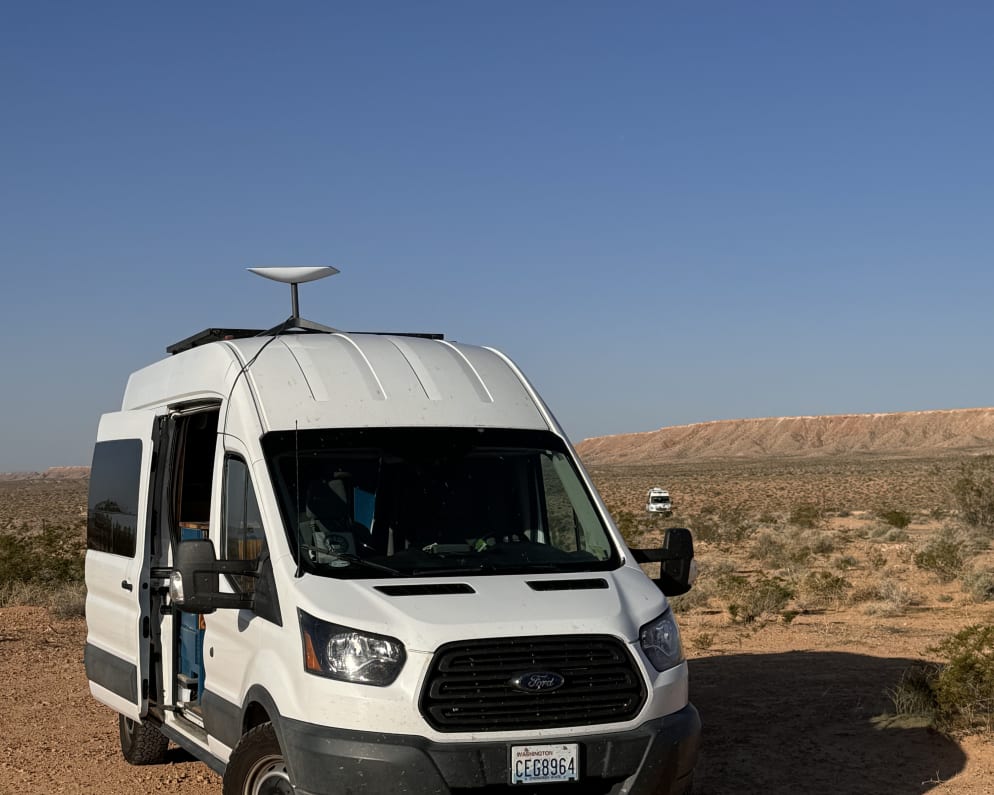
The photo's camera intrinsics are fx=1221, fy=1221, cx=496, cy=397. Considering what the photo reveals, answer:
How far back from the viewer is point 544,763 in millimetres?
5254

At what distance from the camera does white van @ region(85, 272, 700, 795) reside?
5230 millimetres

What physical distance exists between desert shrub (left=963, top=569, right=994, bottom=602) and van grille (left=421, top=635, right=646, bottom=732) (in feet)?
42.1

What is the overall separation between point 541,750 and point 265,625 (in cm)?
145

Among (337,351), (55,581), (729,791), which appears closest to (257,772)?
(337,351)

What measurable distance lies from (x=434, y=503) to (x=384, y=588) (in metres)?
0.93

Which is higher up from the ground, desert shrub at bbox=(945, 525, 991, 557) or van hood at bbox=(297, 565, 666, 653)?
van hood at bbox=(297, 565, 666, 653)

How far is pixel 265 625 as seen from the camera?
576 cm

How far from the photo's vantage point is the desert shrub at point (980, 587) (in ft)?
54.9

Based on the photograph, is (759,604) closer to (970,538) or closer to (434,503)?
(434,503)

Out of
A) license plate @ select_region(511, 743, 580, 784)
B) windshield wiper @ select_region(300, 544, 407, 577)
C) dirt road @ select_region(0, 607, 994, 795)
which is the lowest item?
dirt road @ select_region(0, 607, 994, 795)

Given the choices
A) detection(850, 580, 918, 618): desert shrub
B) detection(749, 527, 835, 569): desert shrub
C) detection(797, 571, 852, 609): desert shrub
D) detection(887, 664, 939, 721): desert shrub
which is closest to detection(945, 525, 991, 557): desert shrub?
detection(749, 527, 835, 569): desert shrub

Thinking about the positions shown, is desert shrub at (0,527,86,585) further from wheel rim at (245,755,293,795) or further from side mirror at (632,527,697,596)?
side mirror at (632,527,697,596)

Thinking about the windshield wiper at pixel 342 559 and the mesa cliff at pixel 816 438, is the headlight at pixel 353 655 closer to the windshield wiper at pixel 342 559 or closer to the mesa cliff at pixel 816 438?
the windshield wiper at pixel 342 559

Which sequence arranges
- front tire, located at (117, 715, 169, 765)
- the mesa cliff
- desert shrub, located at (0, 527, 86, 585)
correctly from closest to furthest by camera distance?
front tire, located at (117, 715, 169, 765) → desert shrub, located at (0, 527, 86, 585) → the mesa cliff
